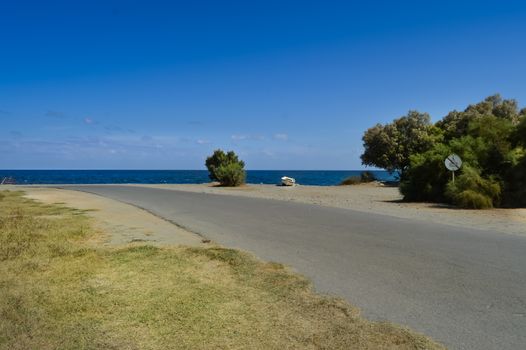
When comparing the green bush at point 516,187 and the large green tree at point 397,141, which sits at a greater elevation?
the large green tree at point 397,141

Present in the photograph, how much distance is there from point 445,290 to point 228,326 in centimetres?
332

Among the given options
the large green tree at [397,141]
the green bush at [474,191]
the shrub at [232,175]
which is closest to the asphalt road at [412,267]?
the green bush at [474,191]

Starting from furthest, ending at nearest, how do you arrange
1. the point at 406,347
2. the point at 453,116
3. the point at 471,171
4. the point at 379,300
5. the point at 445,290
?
1. the point at 453,116
2. the point at 471,171
3. the point at 445,290
4. the point at 379,300
5. the point at 406,347

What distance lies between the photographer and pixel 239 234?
40.9ft

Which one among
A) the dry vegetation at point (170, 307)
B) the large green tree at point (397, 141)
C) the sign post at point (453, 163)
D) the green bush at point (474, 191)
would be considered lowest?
the dry vegetation at point (170, 307)

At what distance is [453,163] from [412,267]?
14520mm

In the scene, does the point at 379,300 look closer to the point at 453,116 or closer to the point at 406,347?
the point at 406,347

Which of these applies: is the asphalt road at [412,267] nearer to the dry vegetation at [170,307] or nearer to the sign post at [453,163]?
the dry vegetation at [170,307]

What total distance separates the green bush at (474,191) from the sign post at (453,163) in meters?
0.72

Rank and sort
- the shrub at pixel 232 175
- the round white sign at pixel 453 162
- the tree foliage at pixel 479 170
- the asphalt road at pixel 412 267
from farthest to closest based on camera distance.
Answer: the shrub at pixel 232 175 → the round white sign at pixel 453 162 → the tree foliage at pixel 479 170 → the asphalt road at pixel 412 267

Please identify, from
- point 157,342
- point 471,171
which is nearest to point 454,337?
point 157,342

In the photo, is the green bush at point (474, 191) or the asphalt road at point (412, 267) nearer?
the asphalt road at point (412, 267)

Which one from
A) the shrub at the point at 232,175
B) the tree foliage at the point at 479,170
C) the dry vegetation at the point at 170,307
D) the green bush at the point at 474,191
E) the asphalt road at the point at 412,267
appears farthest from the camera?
the shrub at the point at 232,175

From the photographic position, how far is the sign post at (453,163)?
20.9m
